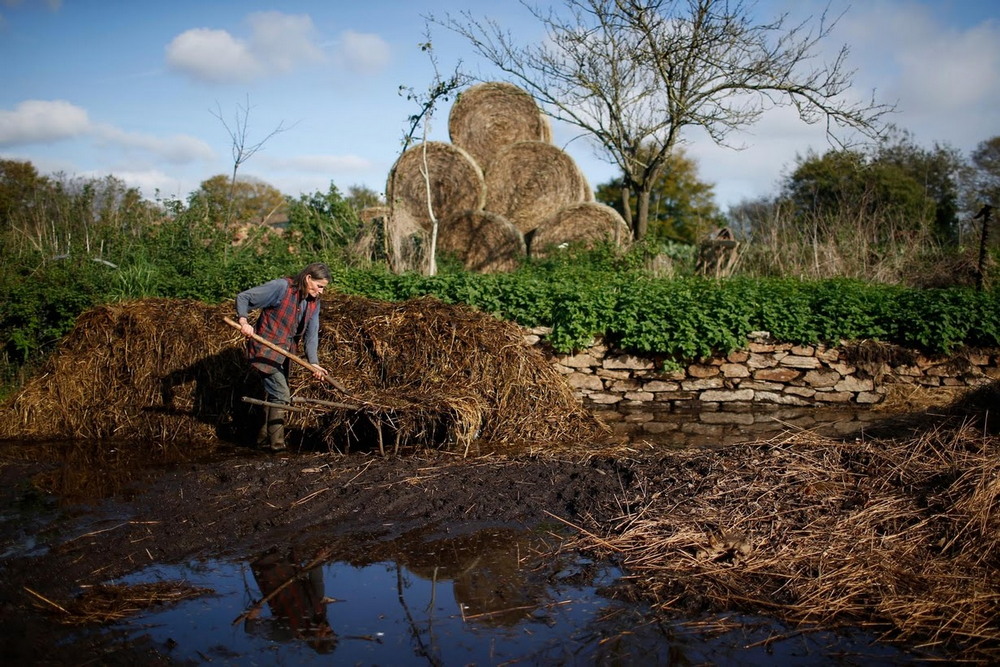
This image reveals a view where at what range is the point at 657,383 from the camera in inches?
396

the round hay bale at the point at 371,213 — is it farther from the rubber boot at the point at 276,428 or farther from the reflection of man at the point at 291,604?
the reflection of man at the point at 291,604

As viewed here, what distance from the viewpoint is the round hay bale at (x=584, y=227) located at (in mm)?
14086

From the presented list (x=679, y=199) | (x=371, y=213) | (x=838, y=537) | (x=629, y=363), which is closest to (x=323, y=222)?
(x=371, y=213)

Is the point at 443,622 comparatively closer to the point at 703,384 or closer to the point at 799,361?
the point at 703,384

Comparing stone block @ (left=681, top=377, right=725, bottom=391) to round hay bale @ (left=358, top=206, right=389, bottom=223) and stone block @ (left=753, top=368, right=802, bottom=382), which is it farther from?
round hay bale @ (left=358, top=206, right=389, bottom=223)

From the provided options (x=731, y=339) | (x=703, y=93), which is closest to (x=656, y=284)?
(x=731, y=339)

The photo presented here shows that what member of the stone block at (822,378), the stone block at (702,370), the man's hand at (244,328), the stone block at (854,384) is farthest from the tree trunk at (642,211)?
the man's hand at (244,328)

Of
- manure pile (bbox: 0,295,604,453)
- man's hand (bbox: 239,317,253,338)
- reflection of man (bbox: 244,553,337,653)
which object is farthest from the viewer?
manure pile (bbox: 0,295,604,453)

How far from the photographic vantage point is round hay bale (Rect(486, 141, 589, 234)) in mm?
14867

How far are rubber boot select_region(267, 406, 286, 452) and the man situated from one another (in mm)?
150

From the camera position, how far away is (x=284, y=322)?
7.36 metres

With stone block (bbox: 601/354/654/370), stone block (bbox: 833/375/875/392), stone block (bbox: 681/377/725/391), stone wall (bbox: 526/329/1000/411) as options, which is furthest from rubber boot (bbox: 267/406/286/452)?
stone block (bbox: 833/375/875/392)

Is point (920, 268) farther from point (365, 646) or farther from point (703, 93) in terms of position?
point (365, 646)

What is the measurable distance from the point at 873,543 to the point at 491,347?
191 inches
